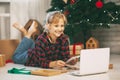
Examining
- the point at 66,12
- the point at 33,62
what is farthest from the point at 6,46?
the point at 66,12

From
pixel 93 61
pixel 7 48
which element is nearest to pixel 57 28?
pixel 93 61

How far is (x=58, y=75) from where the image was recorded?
6.00 feet

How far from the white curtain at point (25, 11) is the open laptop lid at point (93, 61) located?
1.87 m

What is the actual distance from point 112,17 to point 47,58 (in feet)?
4.39

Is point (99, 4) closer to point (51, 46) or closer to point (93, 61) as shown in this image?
point (51, 46)

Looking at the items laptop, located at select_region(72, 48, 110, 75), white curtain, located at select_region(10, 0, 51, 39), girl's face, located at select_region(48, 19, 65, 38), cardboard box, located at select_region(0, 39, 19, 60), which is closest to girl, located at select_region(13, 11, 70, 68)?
girl's face, located at select_region(48, 19, 65, 38)

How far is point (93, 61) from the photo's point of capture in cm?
180

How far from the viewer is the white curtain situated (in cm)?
362

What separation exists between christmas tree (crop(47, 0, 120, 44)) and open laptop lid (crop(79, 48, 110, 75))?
1.40m

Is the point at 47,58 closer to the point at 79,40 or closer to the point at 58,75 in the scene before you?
the point at 58,75

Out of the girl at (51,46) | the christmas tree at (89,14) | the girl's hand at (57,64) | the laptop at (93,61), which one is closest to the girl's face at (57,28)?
the girl at (51,46)

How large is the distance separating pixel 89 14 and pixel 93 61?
1530mm

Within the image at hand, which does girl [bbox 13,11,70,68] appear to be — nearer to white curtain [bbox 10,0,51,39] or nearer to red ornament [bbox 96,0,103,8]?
red ornament [bbox 96,0,103,8]

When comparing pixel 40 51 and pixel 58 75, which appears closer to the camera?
pixel 58 75
